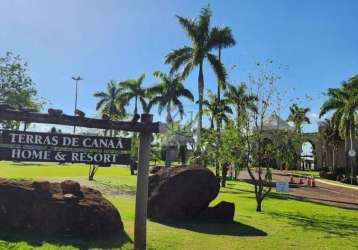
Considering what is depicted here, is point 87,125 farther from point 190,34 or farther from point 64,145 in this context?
point 190,34

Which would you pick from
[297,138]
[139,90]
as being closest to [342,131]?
[139,90]

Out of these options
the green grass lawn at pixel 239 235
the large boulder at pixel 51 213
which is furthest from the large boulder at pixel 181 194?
the large boulder at pixel 51 213

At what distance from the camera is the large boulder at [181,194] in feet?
45.9

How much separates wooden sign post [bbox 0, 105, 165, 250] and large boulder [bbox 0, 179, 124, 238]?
108cm

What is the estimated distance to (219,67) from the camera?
38.5 metres

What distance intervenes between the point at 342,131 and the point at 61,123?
149 feet

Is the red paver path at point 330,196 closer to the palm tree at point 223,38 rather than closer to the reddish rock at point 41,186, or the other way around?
the palm tree at point 223,38

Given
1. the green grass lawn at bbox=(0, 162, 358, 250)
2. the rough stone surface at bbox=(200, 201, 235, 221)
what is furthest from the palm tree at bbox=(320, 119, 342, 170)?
the rough stone surface at bbox=(200, 201, 235, 221)

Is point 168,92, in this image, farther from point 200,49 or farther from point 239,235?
point 239,235

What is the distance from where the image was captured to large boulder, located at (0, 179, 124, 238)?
32.6ft

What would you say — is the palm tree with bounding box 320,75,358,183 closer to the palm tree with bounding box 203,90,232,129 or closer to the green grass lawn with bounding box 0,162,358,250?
the palm tree with bounding box 203,90,232,129

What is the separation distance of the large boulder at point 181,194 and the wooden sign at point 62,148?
446 cm

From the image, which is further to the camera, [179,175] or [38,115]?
[179,175]

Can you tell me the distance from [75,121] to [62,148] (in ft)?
1.88
